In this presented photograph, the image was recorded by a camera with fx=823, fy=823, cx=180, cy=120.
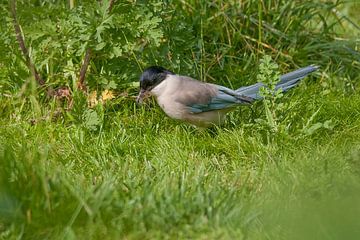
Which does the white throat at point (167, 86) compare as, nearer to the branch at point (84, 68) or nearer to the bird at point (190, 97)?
the bird at point (190, 97)

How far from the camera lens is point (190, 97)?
18.0 feet

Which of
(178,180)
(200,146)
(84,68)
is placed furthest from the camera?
(84,68)

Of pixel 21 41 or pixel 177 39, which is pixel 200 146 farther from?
pixel 21 41

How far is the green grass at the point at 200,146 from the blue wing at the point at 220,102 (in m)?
0.14

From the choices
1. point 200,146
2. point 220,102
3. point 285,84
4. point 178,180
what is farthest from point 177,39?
point 178,180

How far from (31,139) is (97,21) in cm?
86

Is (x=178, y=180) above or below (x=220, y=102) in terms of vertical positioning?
above

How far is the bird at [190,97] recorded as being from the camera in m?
5.42

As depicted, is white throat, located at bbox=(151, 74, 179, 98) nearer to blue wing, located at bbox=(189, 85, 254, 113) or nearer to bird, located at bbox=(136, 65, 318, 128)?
bird, located at bbox=(136, 65, 318, 128)

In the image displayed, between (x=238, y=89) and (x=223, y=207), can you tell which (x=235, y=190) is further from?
(x=238, y=89)

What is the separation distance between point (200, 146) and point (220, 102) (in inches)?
20.8

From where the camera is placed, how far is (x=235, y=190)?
398 cm

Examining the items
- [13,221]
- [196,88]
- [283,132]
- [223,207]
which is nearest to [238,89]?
[196,88]

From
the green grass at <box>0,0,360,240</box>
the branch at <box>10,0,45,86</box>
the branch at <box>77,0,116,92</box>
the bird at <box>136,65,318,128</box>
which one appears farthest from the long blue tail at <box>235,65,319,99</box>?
the branch at <box>10,0,45,86</box>
